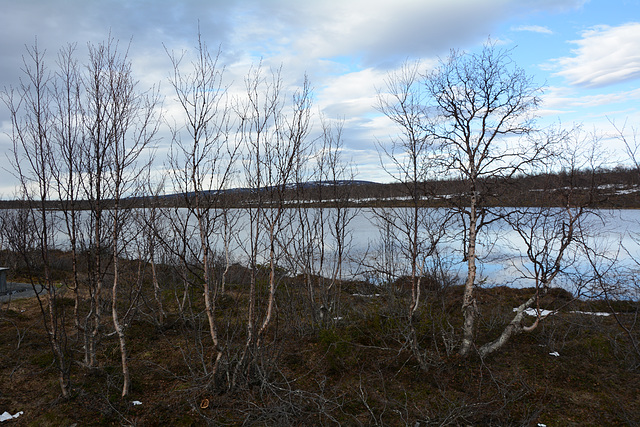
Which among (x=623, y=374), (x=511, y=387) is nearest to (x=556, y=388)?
(x=511, y=387)

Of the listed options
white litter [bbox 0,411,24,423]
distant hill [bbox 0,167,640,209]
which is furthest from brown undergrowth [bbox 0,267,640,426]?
distant hill [bbox 0,167,640,209]

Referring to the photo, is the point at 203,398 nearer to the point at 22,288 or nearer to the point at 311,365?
the point at 311,365

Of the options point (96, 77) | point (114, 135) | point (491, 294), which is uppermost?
point (96, 77)

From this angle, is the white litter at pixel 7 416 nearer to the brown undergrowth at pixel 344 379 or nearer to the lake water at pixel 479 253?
the brown undergrowth at pixel 344 379

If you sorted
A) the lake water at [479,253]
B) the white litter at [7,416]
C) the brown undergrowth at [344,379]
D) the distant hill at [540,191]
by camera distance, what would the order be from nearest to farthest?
the white litter at [7,416] → the brown undergrowth at [344,379] → the distant hill at [540,191] → the lake water at [479,253]

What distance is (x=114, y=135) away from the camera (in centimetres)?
519

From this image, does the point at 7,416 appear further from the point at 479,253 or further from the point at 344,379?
the point at 479,253

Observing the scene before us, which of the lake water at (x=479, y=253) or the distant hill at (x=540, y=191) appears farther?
the lake water at (x=479, y=253)

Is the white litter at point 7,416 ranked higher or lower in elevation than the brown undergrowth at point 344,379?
higher

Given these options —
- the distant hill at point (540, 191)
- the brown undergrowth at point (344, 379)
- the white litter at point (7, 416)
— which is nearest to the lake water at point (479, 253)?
the distant hill at point (540, 191)

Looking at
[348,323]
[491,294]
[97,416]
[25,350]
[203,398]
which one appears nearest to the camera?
[97,416]

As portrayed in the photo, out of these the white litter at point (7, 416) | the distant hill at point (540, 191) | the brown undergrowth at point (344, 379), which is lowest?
the brown undergrowth at point (344, 379)

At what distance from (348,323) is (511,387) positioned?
3.65 meters

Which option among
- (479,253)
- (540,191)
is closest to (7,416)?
(540,191)
